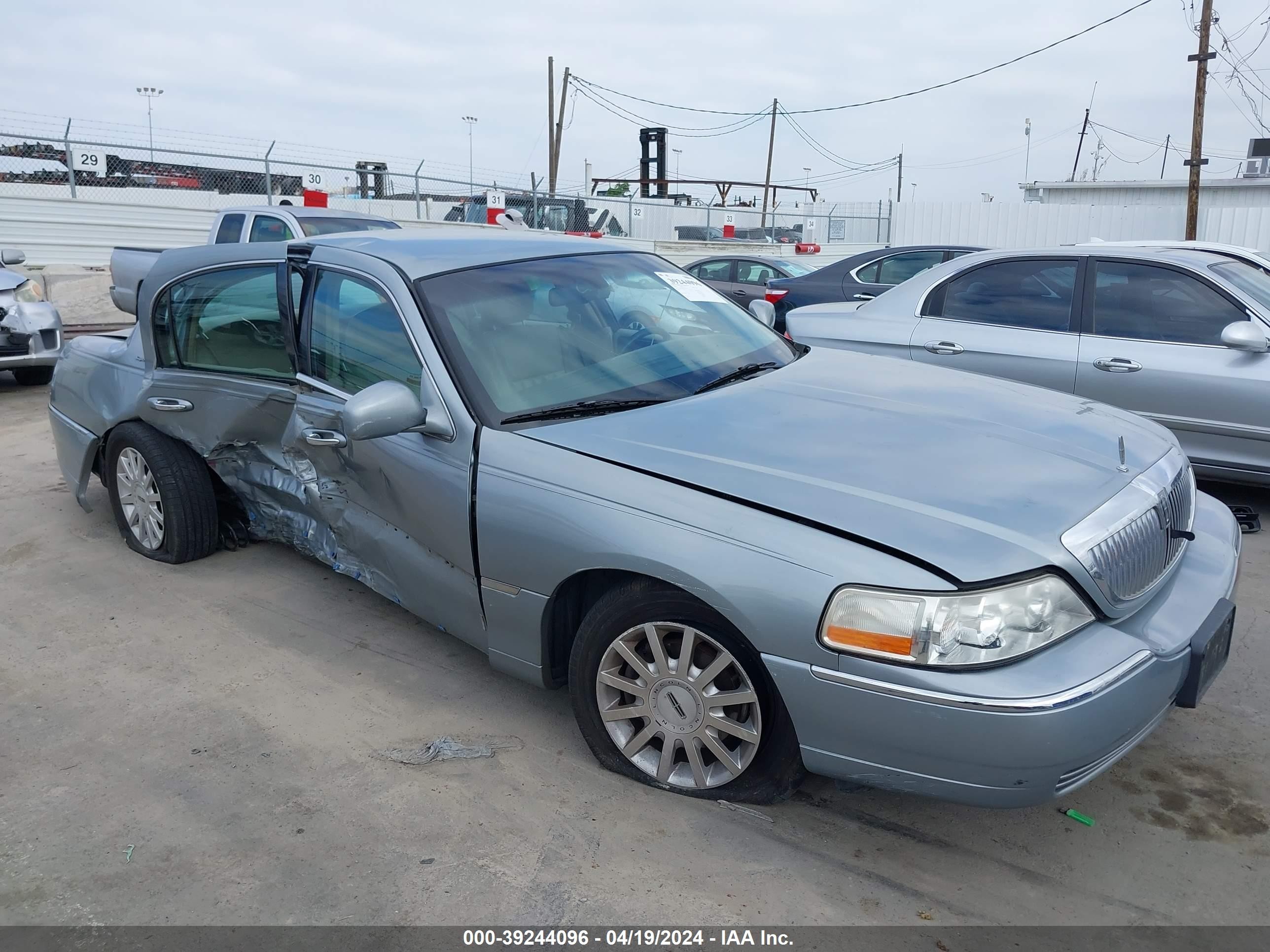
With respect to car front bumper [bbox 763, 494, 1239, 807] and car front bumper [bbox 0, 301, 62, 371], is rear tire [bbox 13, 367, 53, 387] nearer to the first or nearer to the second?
car front bumper [bbox 0, 301, 62, 371]

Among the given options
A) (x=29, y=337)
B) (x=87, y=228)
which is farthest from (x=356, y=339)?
(x=87, y=228)

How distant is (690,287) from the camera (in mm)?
4141

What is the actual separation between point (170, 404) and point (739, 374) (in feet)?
8.75

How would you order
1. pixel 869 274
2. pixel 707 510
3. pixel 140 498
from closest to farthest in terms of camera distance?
pixel 707 510 → pixel 140 498 → pixel 869 274

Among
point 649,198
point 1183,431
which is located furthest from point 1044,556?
point 649,198

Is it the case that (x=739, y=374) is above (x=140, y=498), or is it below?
above

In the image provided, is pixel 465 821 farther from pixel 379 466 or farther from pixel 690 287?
pixel 690 287

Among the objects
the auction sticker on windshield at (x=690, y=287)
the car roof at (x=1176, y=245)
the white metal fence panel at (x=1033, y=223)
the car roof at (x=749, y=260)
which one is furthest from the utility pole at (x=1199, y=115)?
the auction sticker on windshield at (x=690, y=287)

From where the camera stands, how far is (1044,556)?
238 centimetres

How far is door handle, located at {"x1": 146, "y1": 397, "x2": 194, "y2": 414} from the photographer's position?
4.46 meters

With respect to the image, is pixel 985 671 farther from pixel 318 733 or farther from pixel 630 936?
pixel 318 733

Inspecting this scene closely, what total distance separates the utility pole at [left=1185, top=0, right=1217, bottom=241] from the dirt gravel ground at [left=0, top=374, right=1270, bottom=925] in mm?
22657

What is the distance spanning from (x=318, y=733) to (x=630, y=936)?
144 centimetres

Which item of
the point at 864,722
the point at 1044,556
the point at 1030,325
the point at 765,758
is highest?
the point at 1030,325
